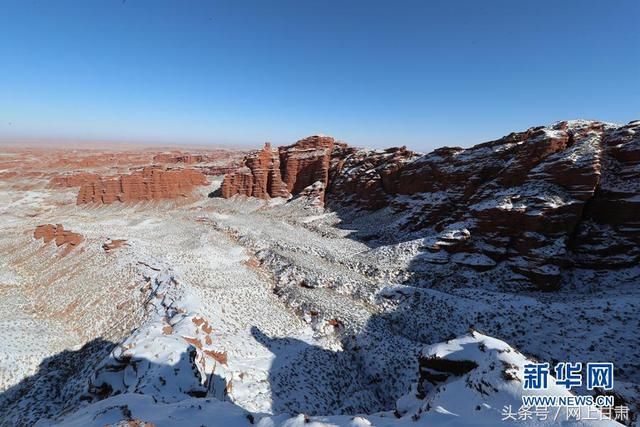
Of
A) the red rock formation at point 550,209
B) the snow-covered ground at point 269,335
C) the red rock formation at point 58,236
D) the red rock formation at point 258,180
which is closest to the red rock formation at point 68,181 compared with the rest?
the red rock formation at point 258,180

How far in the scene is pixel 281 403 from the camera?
1267 centimetres

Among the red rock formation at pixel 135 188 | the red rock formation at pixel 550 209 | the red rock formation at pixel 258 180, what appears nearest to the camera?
the red rock formation at pixel 550 209

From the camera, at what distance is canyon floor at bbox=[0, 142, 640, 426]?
8859mm

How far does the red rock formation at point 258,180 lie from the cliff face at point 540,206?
89.3ft

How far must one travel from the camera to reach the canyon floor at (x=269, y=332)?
29.1 feet

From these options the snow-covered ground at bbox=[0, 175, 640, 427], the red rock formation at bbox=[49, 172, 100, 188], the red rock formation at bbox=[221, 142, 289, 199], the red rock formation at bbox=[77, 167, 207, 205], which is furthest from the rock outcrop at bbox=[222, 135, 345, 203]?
the red rock formation at bbox=[49, 172, 100, 188]

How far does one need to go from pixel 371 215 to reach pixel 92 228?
36559 millimetres

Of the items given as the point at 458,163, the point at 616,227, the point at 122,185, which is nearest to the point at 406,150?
the point at 458,163

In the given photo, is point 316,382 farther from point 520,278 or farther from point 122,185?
point 122,185

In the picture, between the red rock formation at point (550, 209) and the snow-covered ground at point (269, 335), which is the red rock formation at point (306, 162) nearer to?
the snow-covered ground at point (269, 335)

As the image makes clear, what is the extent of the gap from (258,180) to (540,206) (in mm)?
42110

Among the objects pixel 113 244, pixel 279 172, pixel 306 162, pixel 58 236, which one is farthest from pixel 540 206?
pixel 58 236

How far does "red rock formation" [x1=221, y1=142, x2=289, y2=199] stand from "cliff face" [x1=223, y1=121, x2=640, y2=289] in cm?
2721

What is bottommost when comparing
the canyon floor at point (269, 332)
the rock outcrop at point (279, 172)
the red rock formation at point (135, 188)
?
the canyon floor at point (269, 332)
